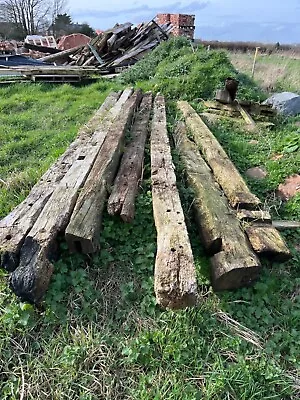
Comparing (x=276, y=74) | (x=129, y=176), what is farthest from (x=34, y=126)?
(x=276, y=74)

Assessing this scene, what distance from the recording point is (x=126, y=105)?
6.30 m

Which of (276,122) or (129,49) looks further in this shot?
(129,49)

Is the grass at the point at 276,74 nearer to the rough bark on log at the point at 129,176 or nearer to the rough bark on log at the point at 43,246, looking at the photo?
the rough bark on log at the point at 129,176

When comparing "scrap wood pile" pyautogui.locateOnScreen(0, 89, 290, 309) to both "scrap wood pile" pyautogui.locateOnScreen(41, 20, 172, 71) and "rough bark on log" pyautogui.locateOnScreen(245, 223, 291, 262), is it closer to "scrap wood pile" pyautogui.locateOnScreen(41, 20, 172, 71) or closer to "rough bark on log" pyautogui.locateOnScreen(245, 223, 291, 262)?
"rough bark on log" pyautogui.locateOnScreen(245, 223, 291, 262)

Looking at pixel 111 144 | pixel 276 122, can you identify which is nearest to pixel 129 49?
pixel 276 122

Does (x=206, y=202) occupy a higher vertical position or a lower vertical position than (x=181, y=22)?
lower

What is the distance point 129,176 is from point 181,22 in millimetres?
13801

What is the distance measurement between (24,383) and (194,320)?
3.82 feet

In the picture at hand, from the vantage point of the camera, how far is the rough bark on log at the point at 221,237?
2.81 meters

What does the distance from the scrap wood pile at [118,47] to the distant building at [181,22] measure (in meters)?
1.27

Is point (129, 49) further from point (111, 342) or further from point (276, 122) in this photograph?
point (111, 342)

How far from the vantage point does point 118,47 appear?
13.4 meters

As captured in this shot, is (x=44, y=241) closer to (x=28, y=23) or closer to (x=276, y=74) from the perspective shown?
(x=276, y=74)

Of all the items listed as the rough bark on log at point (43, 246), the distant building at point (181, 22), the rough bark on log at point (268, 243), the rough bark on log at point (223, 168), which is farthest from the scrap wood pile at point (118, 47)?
the rough bark on log at point (268, 243)
